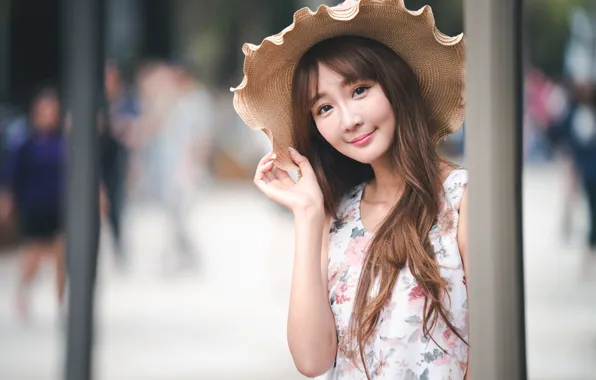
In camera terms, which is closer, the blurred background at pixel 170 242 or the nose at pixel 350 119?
the nose at pixel 350 119

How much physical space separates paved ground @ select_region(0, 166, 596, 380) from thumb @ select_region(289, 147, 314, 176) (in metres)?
2.12

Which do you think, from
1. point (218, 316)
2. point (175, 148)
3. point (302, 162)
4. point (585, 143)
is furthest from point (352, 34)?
point (175, 148)

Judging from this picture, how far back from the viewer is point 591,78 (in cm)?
725

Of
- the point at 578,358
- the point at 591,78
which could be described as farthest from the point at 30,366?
the point at 591,78

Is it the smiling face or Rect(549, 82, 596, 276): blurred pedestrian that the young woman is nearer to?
the smiling face

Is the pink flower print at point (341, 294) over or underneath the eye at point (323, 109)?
underneath

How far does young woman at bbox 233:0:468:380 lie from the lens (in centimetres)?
158

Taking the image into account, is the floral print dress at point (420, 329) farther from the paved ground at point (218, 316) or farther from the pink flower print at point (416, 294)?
the paved ground at point (218, 316)

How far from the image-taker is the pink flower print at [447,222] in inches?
62.7

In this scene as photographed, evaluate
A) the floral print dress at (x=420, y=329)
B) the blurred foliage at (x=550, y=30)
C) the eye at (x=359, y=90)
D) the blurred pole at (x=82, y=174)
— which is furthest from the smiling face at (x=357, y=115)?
the blurred foliage at (x=550, y=30)

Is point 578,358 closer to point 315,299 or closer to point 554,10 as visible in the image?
point 315,299

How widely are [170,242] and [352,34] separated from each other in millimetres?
6662

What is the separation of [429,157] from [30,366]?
3406mm

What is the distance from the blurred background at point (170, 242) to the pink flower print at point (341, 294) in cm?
41
